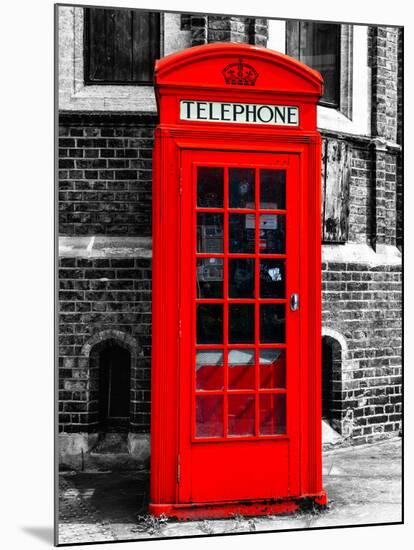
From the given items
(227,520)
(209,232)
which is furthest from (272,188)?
(227,520)

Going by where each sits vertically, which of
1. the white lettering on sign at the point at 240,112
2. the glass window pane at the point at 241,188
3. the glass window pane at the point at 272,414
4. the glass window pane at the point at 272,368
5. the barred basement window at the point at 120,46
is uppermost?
the barred basement window at the point at 120,46

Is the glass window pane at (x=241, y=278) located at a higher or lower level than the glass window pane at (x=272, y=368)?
higher

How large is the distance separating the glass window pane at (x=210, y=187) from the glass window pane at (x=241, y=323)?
1.90 feet

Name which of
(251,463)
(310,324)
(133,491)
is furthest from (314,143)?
(133,491)

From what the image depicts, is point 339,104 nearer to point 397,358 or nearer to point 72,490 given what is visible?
point 397,358

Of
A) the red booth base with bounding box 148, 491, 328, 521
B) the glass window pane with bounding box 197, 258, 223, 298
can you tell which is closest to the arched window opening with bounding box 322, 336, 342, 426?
the red booth base with bounding box 148, 491, 328, 521

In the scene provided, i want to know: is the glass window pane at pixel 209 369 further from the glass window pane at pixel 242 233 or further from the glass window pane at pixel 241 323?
the glass window pane at pixel 242 233

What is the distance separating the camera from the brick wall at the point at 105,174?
508 centimetres

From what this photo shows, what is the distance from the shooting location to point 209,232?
4.36m

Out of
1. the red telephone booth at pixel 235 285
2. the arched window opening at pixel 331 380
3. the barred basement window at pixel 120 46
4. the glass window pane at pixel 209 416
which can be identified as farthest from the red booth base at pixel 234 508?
the barred basement window at pixel 120 46

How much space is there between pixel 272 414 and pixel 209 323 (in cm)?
64

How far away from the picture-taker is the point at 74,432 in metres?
5.05

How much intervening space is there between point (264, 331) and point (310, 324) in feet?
0.92

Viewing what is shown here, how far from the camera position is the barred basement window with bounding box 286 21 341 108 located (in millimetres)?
5207
